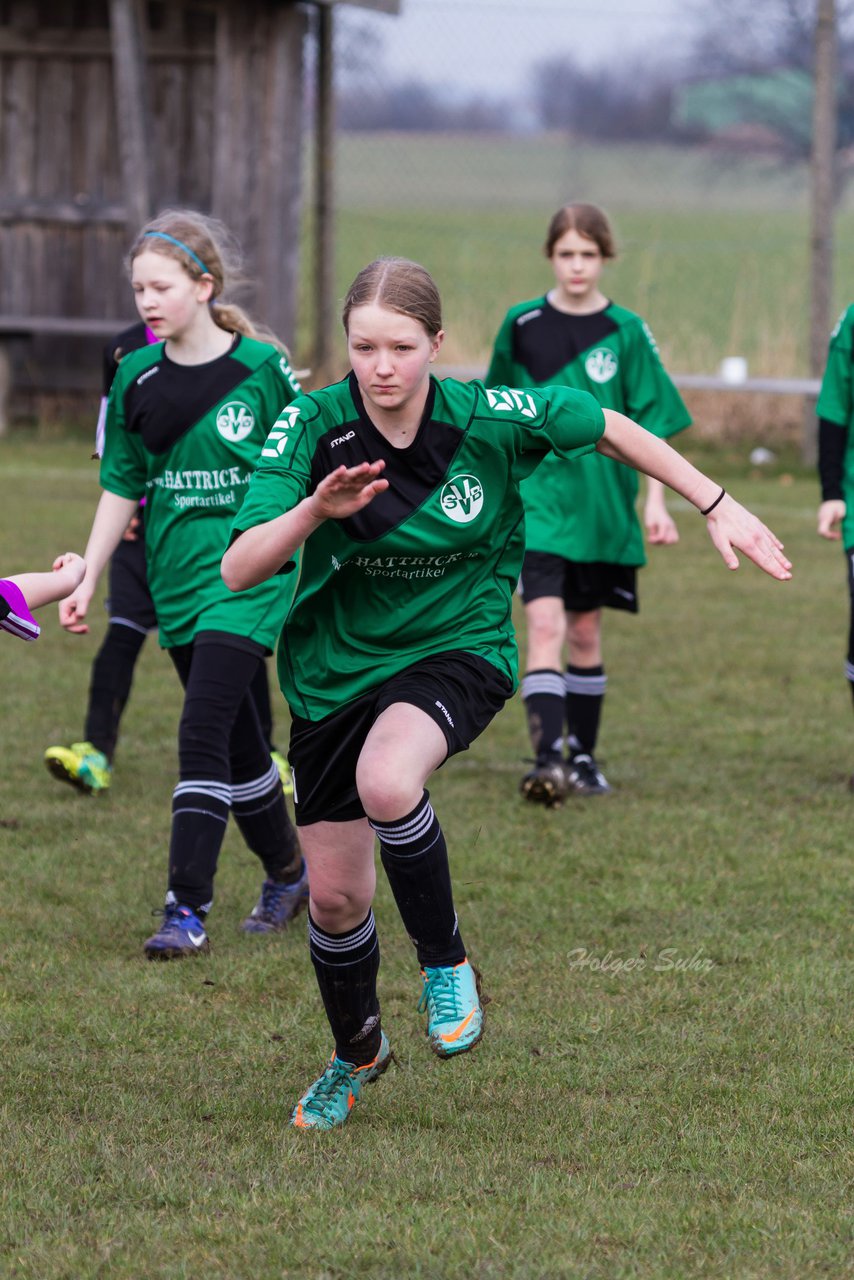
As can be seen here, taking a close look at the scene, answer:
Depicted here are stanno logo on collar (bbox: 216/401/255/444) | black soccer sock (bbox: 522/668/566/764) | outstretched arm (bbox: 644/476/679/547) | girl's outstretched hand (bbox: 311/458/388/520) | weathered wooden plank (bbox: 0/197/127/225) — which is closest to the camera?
girl's outstretched hand (bbox: 311/458/388/520)

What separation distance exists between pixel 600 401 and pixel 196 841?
2581mm

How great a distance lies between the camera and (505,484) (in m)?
3.72

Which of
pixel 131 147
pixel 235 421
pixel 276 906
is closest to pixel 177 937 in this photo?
pixel 276 906

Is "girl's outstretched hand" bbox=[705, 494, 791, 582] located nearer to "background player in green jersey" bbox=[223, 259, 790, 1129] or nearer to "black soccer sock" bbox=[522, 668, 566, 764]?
"background player in green jersey" bbox=[223, 259, 790, 1129]

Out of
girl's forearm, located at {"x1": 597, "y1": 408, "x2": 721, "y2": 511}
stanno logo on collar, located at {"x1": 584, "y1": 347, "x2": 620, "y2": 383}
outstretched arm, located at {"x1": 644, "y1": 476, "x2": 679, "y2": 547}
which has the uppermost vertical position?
girl's forearm, located at {"x1": 597, "y1": 408, "x2": 721, "y2": 511}

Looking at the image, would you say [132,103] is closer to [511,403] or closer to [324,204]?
[324,204]

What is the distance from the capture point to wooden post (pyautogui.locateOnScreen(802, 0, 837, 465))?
1481cm

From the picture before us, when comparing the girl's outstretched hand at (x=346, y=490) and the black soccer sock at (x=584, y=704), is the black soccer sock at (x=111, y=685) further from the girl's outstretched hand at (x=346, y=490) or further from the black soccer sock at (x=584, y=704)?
the girl's outstretched hand at (x=346, y=490)

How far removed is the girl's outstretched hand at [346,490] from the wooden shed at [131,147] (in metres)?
13.1

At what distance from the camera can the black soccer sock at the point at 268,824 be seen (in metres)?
5.25

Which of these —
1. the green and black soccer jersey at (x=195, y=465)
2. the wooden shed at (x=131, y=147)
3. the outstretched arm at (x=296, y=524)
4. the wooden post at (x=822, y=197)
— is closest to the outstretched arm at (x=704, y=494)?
the outstretched arm at (x=296, y=524)

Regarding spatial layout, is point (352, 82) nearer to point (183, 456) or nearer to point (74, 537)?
point (74, 537)

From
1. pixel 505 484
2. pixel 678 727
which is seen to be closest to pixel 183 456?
pixel 505 484

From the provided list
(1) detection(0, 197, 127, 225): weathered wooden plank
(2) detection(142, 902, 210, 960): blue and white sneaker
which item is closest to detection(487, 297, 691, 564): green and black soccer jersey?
(2) detection(142, 902, 210, 960): blue and white sneaker
